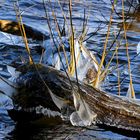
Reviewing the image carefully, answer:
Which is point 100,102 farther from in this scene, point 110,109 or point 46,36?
point 46,36

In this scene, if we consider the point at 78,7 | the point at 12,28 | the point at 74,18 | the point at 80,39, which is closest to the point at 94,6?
the point at 78,7

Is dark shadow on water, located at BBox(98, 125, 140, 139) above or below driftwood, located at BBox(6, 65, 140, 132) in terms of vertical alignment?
below

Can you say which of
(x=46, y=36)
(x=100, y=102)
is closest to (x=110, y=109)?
(x=100, y=102)

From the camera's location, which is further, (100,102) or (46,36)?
(46,36)

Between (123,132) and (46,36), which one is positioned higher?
(46,36)

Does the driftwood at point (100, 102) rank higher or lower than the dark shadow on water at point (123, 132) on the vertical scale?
higher

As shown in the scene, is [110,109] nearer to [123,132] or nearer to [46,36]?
[123,132]

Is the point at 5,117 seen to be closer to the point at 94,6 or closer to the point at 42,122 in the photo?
the point at 42,122

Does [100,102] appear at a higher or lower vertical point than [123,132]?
higher

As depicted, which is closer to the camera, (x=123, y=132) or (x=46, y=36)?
(x=123, y=132)

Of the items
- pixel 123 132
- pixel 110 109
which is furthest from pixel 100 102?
pixel 123 132

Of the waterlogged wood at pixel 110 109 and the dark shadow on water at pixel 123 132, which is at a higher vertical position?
the waterlogged wood at pixel 110 109

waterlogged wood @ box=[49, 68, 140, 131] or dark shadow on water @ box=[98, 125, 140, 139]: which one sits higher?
waterlogged wood @ box=[49, 68, 140, 131]

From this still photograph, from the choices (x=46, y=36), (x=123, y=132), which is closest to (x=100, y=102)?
(x=123, y=132)
